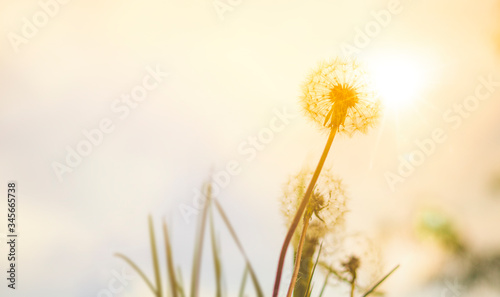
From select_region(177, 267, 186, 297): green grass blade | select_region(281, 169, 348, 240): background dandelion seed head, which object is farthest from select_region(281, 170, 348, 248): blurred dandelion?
select_region(177, 267, 186, 297): green grass blade

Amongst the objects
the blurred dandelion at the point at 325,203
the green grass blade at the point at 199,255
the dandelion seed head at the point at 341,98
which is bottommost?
the green grass blade at the point at 199,255

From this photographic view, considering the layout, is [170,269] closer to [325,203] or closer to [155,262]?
[155,262]

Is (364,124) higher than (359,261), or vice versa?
(364,124)

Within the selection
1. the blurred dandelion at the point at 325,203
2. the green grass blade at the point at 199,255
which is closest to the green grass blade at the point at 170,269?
the green grass blade at the point at 199,255

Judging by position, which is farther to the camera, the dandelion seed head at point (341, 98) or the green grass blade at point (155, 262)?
the dandelion seed head at point (341, 98)

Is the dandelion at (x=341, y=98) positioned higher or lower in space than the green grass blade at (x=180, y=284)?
higher

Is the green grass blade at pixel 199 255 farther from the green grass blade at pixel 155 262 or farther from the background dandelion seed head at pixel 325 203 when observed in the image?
the background dandelion seed head at pixel 325 203

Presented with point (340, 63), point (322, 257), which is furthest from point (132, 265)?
point (340, 63)

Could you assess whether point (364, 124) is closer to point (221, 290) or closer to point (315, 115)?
point (315, 115)

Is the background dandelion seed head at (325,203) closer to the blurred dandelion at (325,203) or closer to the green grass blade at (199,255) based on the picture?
the blurred dandelion at (325,203)
